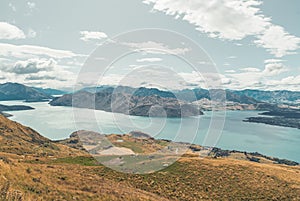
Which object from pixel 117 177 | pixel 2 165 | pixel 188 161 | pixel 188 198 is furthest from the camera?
pixel 188 161

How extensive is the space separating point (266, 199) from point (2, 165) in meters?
56.2

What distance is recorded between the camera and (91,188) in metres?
41.0

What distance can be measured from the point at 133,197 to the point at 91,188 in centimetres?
740

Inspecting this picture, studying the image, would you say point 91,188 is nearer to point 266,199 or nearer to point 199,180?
point 199,180

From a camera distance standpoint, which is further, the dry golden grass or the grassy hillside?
the dry golden grass

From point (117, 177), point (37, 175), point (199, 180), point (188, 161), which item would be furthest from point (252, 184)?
point (37, 175)

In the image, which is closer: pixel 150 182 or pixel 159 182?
pixel 150 182

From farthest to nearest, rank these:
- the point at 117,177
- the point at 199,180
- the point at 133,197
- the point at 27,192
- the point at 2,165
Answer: the point at 199,180
the point at 117,177
the point at 133,197
the point at 2,165
the point at 27,192

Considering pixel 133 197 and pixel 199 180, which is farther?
pixel 199 180

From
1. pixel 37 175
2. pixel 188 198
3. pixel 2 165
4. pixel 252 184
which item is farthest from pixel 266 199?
pixel 2 165

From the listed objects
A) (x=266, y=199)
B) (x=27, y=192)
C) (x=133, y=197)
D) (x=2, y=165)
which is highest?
(x=2, y=165)

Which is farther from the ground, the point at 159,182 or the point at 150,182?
the point at 150,182

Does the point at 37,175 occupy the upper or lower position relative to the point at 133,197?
Result: upper

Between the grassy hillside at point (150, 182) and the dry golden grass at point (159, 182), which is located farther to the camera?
the dry golden grass at point (159, 182)
